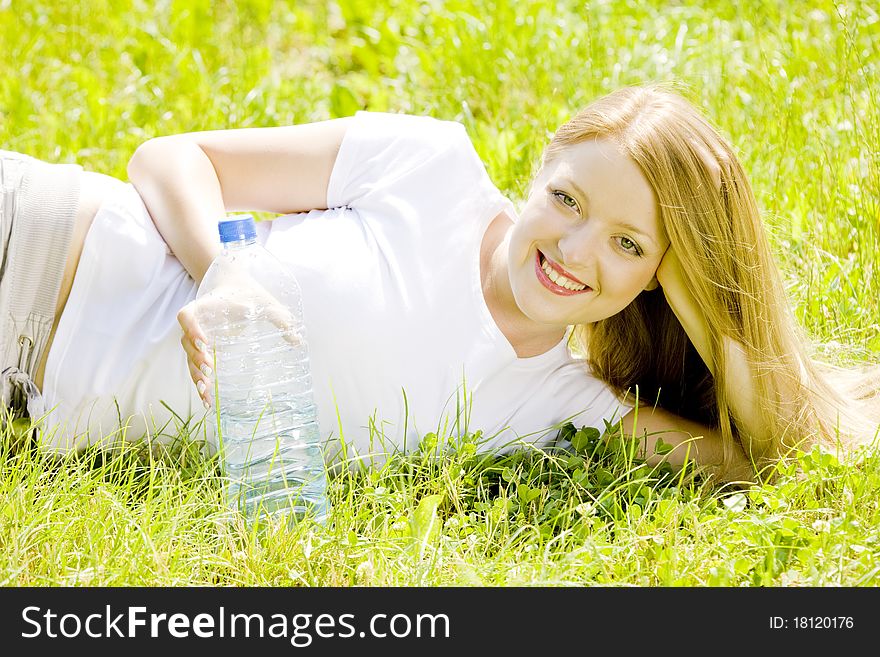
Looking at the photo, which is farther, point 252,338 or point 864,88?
point 864,88

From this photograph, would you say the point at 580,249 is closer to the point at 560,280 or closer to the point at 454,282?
the point at 560,280

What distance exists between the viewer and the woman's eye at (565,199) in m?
2.66

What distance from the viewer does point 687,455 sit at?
271cm

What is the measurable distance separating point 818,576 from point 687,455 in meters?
0.50

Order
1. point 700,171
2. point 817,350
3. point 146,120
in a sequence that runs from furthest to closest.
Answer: point 146,120, point 817,350, point 700,171

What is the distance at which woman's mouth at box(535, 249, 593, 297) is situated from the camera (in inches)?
105

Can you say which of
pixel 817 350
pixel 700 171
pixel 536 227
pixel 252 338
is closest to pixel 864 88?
pixel 817 350

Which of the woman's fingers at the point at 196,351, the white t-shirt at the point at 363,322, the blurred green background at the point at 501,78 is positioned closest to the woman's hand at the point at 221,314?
the woman's fingers at the point at 196,351

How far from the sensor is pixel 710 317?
2818 mm

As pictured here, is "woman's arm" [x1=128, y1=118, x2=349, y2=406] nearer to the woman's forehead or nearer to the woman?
the woman

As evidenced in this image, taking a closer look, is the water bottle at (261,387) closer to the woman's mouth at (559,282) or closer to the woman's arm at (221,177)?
the woman's arm at (221,177)

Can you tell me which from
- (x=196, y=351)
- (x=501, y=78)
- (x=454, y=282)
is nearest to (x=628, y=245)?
(x=454, y=282)

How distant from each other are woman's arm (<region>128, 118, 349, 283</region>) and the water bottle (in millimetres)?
164
